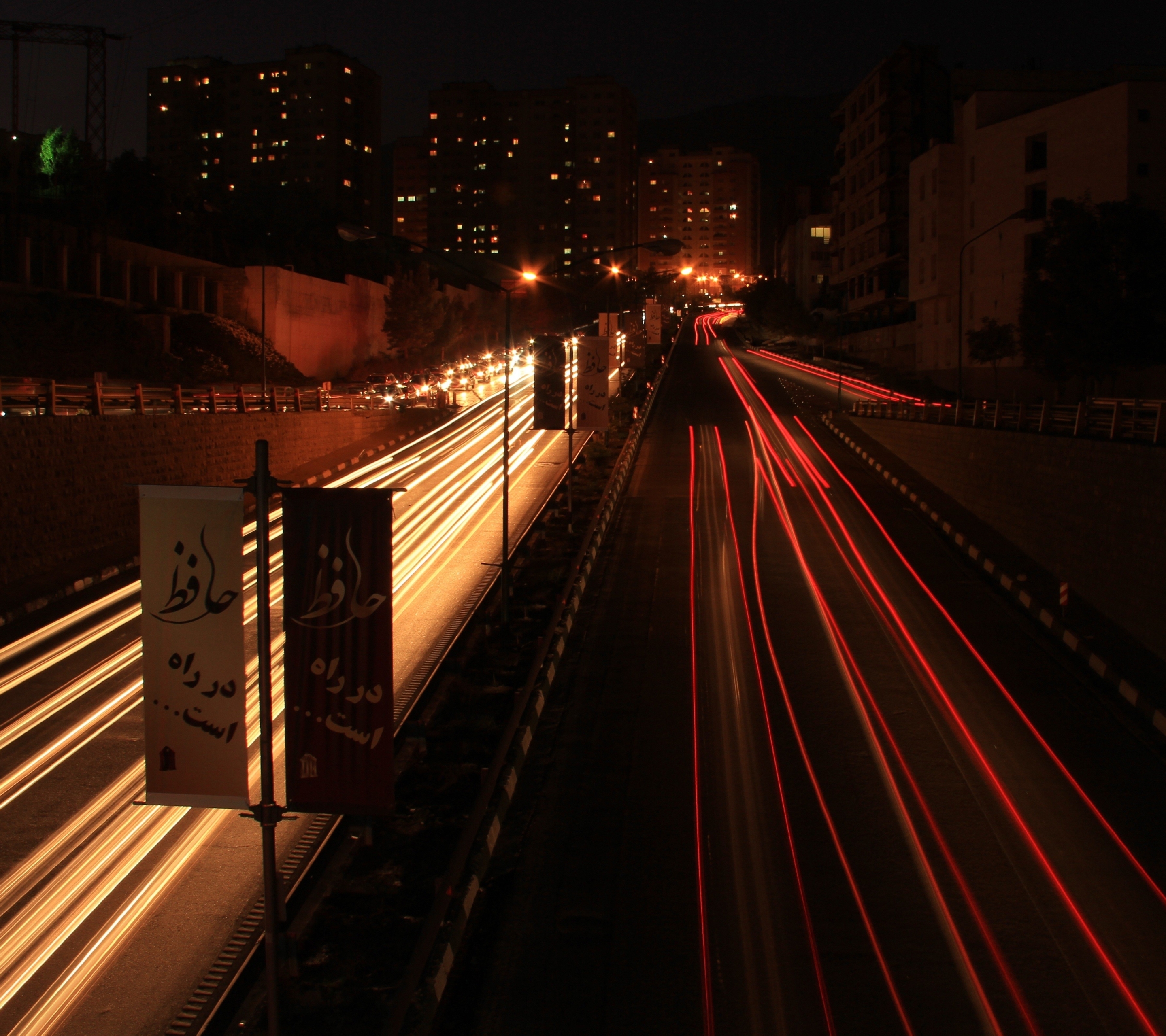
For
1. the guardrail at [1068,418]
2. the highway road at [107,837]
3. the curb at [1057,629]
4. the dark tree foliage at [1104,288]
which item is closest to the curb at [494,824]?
the highway road at [107,837]

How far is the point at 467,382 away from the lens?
208ft

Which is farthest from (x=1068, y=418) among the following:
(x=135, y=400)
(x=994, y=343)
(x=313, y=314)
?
(x=313, y=314)

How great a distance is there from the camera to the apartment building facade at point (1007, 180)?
137 ft

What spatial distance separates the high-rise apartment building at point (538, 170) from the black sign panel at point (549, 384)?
172040 mm

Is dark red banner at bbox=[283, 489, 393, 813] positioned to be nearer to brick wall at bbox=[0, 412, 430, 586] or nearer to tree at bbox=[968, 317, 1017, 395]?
brick wall at bbox=[0, 412, 430, 586]

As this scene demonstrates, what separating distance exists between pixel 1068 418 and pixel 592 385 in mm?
10911

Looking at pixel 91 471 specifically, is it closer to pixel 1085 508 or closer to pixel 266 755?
pixel 266 755

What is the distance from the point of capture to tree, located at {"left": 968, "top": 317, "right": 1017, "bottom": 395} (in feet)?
154

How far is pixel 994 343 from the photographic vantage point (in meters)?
47.3

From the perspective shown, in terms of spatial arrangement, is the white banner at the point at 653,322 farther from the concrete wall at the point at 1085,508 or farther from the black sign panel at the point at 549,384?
the black sign panel at the point at 549,384

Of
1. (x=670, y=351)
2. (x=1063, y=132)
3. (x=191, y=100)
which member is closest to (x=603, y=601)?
(x=1063, y=132)

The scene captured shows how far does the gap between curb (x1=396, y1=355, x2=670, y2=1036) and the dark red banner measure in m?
1.42

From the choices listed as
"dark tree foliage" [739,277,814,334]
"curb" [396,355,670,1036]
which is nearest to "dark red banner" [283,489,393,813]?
"curb" [396,355,670,1036]

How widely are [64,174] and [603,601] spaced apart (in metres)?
60.9
